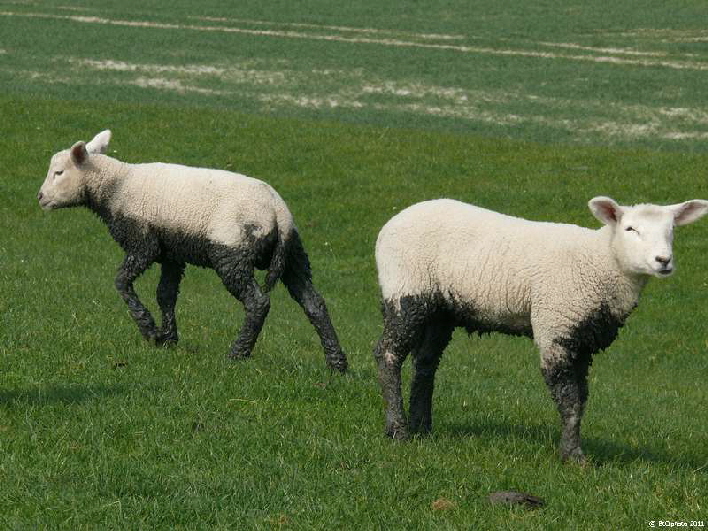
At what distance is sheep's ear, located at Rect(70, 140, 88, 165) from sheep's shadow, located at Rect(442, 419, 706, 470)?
5738 millimetres

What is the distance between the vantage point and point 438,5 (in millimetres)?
65312

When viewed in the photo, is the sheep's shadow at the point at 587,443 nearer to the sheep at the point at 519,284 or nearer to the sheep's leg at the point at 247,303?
the sheep at the point at 519,284

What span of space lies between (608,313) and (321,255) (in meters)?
14.8

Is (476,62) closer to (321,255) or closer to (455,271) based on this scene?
(321,255)

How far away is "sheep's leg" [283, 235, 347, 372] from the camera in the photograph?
1316 cm

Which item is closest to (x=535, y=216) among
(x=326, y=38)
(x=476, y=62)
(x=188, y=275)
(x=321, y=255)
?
(x=321, y=255)

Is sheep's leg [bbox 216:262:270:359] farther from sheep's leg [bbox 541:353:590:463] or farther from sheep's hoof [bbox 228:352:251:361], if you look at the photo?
sheep's leg [bbox 541:353:590:463]

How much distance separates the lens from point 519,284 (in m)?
9.84

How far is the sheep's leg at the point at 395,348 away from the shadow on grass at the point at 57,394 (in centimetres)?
241

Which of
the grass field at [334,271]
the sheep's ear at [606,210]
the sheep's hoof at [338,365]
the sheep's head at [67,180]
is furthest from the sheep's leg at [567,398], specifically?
the sheep's head at [67,180]

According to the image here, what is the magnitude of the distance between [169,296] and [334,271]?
31.0 feet

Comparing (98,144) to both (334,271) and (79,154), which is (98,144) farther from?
(334,271)

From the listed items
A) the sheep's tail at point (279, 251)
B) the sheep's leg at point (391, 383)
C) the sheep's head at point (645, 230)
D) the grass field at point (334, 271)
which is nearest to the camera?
the grass field at point (334, 271)

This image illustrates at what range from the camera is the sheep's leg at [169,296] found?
1365cm
